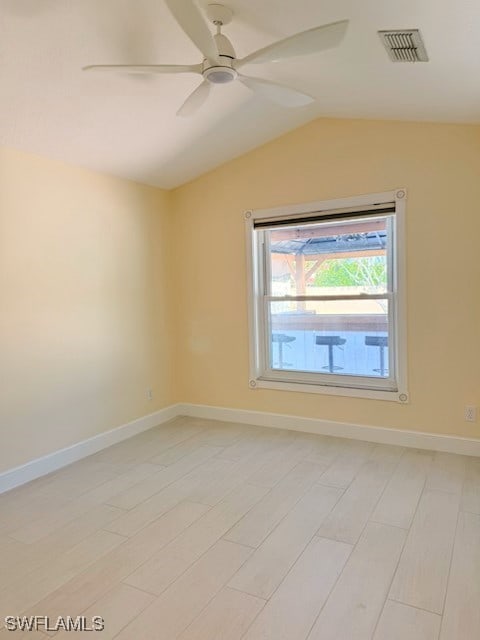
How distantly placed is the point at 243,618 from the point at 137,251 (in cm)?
321

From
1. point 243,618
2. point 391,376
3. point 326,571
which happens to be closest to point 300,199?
point 391,376

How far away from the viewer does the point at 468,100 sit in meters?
2.78

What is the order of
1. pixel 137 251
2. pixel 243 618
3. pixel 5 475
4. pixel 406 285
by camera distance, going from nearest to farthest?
pixel 243 618 → pixel 5 475 → pixel 406 285 → pixel 137 251

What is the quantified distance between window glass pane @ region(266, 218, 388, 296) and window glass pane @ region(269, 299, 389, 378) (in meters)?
0.13

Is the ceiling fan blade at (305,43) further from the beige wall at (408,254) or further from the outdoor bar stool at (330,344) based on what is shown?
the outdoor bar stool at (330,344)

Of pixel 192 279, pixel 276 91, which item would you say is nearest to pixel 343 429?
pixel 192 279

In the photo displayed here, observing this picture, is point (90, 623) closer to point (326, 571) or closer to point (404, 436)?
point (326, 571)

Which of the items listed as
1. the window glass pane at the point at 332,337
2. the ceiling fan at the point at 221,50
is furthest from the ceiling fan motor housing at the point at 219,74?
the window glass pane at the point at 332,337

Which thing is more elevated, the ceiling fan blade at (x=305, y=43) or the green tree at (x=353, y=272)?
the ceiling fan blade at (x=305, y=43)

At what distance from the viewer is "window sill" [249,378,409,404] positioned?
3605mm

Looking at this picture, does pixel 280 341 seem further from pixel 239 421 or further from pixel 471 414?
pixel 471 414

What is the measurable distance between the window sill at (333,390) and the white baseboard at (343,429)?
0.25 m

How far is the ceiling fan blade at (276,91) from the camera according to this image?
2.30 meters

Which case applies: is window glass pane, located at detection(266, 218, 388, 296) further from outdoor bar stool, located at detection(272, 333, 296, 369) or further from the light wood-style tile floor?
the light wood-style tile floor
